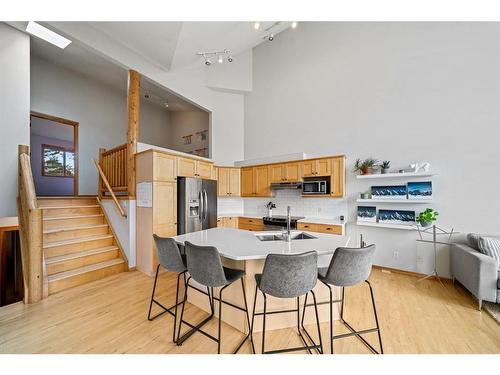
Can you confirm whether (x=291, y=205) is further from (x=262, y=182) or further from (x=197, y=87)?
(x=197, y=87)

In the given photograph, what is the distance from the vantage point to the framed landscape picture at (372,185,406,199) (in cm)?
355

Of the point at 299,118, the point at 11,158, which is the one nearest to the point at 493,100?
the point at 299,118

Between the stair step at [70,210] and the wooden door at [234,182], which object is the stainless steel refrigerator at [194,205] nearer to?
the wooden door at [234,182]

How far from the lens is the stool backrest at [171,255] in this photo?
6.50 ft

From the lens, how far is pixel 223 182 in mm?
5273

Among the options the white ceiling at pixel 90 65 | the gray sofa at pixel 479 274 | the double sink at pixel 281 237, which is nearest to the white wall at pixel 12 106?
the white ceiling at pixel 90 65

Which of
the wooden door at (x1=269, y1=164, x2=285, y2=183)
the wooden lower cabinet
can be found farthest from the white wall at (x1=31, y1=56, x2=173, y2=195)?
the wooden lower cabinet

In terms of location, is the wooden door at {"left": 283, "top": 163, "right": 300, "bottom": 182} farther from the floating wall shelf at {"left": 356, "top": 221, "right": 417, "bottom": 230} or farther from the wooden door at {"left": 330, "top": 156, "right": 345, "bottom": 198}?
the floating wall shelf at {"left": 356, "top": 221, "right": 417, "bottom": 230}

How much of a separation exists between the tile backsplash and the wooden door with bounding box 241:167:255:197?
0.38m

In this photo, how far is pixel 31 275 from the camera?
256 centimetres

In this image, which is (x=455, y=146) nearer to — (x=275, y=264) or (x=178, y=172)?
(x=275, y=264)

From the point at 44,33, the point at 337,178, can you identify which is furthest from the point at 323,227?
the point at 44,33

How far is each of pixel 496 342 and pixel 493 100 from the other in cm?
314

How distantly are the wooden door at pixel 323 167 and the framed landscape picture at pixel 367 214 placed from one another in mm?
902
